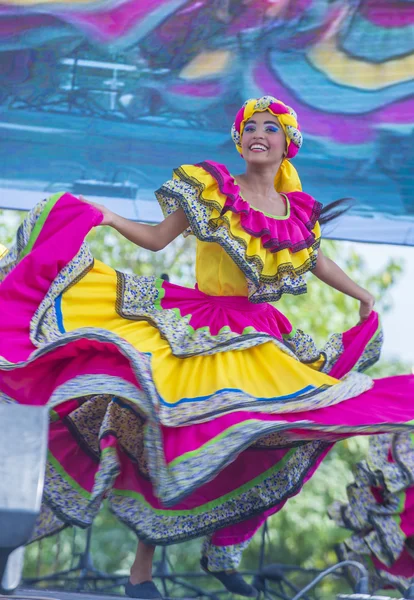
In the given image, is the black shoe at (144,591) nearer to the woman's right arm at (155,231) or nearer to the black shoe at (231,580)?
the black shoe at (231,580)

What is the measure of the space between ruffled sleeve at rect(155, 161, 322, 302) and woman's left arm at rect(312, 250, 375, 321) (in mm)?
146

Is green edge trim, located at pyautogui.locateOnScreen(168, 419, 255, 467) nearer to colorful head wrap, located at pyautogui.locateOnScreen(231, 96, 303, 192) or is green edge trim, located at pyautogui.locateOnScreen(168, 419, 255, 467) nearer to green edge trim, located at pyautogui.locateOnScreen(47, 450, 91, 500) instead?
green edge trim, located at pyautogui.locateOnScreen(47, 450, 91, 500)

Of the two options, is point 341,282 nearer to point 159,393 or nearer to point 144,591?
point 159,393

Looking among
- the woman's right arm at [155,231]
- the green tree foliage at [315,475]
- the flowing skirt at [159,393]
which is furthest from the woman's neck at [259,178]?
the green tree foliage at [315,475]

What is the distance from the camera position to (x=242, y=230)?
2695 mm

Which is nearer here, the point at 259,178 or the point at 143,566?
the point at 143,566

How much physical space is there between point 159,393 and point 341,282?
86 cm

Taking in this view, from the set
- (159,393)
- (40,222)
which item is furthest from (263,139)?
(159,393)

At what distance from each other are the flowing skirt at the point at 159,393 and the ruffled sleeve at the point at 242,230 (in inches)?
5.7

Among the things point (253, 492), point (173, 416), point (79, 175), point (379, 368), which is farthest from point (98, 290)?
point (379, 368)

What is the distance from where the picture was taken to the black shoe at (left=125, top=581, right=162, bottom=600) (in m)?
2.54

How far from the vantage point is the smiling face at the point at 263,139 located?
2838mm

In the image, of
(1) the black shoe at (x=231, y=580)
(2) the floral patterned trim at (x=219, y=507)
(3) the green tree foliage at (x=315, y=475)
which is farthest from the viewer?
(3) the green tree foliage at (x=315, y=475)

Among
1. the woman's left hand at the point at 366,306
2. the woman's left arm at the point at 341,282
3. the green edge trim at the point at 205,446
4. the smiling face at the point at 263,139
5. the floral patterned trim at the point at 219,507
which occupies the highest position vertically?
the smiling face at the point at 263,139
